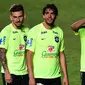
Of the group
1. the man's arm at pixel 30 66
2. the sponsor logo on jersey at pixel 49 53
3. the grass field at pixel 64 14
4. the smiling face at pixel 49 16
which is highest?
the grass field at pixel 64 14

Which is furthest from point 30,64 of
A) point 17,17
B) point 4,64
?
point 17,17

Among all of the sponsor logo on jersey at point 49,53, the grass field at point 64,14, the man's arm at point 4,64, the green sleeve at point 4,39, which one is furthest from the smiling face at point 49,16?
the grass field at point 64,14

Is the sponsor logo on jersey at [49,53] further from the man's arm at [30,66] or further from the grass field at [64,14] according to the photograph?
the grass field at [64,14]

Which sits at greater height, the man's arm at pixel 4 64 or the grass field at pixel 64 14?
the grass field at pixel 64 14

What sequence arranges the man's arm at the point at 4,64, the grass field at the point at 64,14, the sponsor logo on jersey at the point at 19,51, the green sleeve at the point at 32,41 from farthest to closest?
the grass field at the point at 64,14 → the sponsor logo on jersey at the point at 19,51 → the man's arm at the point at 4,64 → the green sleeve at the point at 32,41

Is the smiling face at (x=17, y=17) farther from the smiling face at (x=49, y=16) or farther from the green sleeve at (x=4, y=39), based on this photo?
the smiling face at (x=49, y=16)

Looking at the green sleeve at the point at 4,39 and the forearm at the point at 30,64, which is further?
the green sleeve at the point at 4,39

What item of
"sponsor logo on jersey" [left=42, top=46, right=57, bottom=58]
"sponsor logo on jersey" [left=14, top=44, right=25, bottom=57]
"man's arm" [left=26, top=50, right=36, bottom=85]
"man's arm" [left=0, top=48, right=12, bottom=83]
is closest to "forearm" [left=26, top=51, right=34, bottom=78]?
"man's arm" [left=26, top=50, right=36, bottom=85]

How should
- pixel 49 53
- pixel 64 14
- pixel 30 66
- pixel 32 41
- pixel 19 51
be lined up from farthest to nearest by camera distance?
pixel 64 14, pixel 19 51, pixel 49 53, pixel 32 41, pixel 30 66

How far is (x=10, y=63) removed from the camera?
9.26 m

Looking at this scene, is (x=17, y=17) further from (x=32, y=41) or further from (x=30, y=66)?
(x=30, y=66)

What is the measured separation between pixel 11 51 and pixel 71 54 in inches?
330

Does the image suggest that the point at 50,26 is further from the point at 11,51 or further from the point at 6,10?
the point at 6,10

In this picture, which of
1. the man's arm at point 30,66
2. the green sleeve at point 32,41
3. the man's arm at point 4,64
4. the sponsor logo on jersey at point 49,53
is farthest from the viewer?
the man's arm at point 4,64
